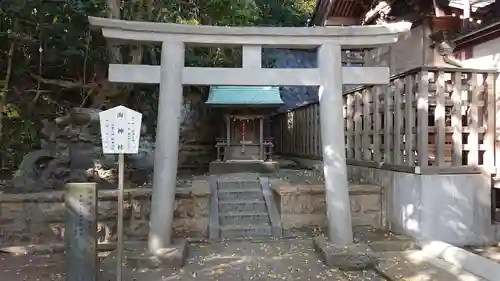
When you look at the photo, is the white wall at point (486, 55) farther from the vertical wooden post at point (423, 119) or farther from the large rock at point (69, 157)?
the large rock at point (69, 157)

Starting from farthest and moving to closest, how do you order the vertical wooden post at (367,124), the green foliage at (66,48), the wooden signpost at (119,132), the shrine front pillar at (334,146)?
the green foliage at (66,48), the vertical wooden post at (367,124), the shrine front pillar at (334,146), the wooden signpost at (119,132)

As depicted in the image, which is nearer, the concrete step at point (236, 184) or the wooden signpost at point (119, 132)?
the wooden signpost at point (119, 132)

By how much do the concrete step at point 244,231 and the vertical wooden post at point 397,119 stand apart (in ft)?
9.04

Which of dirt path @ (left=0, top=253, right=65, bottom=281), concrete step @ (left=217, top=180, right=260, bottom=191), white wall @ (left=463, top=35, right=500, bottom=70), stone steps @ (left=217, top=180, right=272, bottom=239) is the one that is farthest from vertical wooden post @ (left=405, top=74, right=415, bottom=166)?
dirt path @ (left=0, top=253, right=65, bottom=281)

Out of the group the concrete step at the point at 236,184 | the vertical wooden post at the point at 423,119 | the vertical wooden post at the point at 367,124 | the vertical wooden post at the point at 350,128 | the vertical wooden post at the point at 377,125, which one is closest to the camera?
the vertical wooden post at the point at 423,119

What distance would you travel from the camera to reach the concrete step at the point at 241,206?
8125 mm

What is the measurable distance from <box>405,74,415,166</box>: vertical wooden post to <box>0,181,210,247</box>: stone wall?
3.70 m

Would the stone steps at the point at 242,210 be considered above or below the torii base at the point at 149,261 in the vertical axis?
above

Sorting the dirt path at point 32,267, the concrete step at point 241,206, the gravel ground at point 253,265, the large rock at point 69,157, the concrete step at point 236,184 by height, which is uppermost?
the large rock at point 69,157

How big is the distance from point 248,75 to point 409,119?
3.05 metres

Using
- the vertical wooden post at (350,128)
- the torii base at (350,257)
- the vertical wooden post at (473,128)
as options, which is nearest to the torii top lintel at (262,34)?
the vertical wooden post at (473,128)

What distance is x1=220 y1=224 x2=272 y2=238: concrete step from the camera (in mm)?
7438

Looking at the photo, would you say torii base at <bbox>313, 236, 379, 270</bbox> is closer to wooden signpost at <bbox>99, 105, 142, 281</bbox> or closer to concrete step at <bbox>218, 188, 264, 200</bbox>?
concrete step at <bbox>218, 188, 264, 200</bbox>

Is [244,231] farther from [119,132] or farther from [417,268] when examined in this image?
[119,132]
